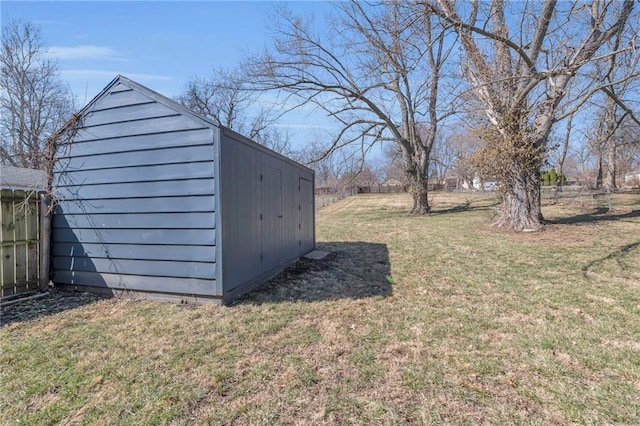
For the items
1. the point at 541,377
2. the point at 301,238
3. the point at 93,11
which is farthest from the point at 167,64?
the point at 541,377

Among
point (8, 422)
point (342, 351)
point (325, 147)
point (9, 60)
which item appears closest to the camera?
point (8, 422)

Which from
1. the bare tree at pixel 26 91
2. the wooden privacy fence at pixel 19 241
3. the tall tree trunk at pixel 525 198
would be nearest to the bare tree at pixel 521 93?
the tall tree trunk at pixel 525 198

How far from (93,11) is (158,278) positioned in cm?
490

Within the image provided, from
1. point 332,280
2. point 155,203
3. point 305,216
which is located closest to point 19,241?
point 155,203

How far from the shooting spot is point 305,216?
7.44 meters

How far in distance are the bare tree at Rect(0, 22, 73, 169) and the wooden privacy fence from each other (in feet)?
54.5

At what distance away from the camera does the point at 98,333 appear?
328 cm

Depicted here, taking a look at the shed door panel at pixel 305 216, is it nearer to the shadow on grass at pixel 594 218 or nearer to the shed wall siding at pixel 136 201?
the shed wall siding at pixel 136 201

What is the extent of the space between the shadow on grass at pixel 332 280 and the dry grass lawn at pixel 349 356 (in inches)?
1.8

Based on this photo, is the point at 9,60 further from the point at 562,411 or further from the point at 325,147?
the point at 562,411

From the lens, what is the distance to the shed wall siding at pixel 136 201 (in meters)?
4.03

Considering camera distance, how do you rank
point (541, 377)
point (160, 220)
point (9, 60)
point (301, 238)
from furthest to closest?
point (9, 60), point (301, 238), point (160, 220), point (541, 377)

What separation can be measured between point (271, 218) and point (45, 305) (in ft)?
10.1

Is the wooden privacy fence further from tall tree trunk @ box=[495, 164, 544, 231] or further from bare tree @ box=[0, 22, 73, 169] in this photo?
bare tree @ box=[0, 22, 73, 169]
